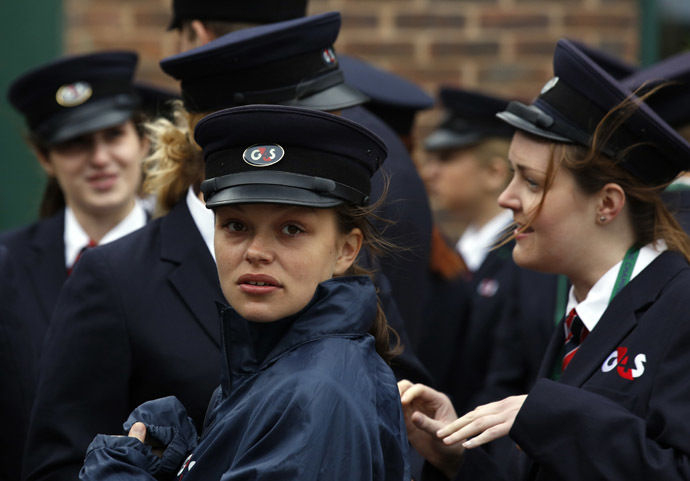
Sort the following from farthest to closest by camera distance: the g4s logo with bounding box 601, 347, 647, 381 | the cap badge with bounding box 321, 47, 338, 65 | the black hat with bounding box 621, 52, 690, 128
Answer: the black hat with bounding box 621, 52, 690, 128
the cap badge with bounding box 321, 47, 338, 65
the g4s logo with bounding box 601, 347, 647, 381

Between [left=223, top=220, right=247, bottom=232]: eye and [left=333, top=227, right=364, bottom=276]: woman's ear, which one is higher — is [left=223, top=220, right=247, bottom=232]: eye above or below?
above

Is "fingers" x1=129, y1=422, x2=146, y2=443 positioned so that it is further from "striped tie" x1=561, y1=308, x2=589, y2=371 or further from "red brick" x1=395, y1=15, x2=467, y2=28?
"red brick" x1=395, y1=15, x2=467, y2=28

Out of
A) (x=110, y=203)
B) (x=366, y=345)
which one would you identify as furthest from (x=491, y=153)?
(x=366, y=345)

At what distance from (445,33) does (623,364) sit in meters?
4.08

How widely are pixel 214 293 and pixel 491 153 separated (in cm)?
400

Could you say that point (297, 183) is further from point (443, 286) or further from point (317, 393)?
point (443, 286)

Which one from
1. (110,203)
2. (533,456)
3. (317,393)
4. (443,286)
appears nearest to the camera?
(317,393)

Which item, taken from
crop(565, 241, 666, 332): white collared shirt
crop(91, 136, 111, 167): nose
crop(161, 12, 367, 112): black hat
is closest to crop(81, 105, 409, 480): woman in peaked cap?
crop(161, 12, 367, 112): black hat

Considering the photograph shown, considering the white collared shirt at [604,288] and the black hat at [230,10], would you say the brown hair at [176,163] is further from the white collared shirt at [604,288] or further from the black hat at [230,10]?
the white collared shirt at [604,288]

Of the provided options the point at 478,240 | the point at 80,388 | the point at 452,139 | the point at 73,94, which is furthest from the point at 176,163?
the point at 478,240

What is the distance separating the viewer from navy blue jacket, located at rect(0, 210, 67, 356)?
12.4ft

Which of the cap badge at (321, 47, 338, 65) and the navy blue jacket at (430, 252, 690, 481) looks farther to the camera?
the cap badge at (321, 47, 338, 65)

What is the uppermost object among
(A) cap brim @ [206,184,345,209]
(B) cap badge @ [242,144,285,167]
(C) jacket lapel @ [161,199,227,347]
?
(B) cap badge @ [242,144,285,167]

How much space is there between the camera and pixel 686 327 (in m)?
2.53
